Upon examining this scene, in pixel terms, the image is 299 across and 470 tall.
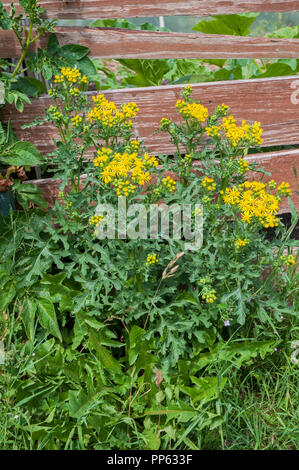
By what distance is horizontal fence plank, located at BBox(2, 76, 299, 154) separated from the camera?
2566 mm

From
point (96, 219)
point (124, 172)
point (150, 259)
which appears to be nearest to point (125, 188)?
point (124, 172)

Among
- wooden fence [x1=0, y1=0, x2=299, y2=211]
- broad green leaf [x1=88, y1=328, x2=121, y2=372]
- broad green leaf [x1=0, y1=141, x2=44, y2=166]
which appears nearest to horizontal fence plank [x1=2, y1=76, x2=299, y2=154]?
wooden fence [x1=0, y1=0, x2=299, y2=211]

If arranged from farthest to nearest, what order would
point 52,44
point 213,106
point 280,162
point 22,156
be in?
point 280,162 < point 213,106 < point 52,44 < point 22,156

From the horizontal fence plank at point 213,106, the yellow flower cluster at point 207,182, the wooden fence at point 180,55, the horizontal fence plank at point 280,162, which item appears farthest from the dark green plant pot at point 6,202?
the horizontal fence plank at point 280,162

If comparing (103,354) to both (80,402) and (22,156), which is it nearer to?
(80,402)

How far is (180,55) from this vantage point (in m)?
2.62

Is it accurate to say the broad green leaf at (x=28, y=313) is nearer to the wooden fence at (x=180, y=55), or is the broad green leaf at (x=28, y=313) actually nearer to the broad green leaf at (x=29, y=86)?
the wooden fence at (x=180, y=55)

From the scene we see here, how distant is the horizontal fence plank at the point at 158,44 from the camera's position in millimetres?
2453

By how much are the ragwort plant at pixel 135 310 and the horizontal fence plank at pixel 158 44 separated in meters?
0.51

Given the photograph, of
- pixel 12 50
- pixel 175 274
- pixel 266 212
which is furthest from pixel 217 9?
pixel 175 274

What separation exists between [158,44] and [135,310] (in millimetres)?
1490

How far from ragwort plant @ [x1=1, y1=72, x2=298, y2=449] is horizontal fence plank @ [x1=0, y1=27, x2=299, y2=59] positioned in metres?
0.51

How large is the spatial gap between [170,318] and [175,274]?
0.20 m

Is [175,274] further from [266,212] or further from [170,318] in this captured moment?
[266,212]
